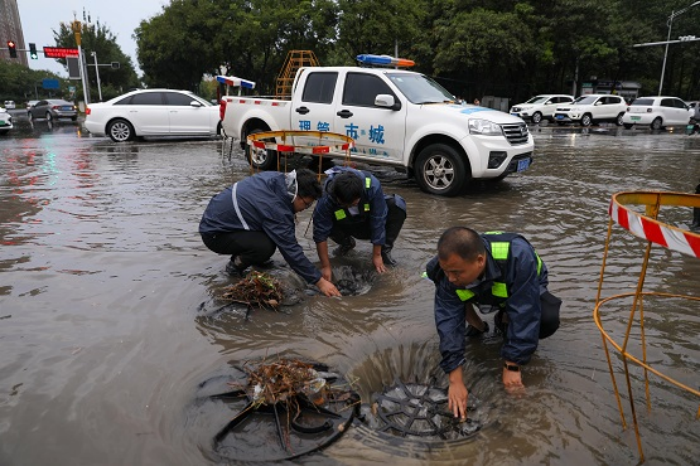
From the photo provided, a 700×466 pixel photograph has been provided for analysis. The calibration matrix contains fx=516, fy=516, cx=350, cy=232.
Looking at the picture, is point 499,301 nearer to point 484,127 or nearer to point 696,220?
point 696,220

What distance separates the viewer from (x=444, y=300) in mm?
2746

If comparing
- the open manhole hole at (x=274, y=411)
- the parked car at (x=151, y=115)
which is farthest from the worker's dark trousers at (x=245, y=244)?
the parked car at (x=151, y=115)

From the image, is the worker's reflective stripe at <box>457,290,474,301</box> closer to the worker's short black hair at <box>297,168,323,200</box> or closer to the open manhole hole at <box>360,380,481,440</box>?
the open manhole hole at <box>360,380,481,440</box>

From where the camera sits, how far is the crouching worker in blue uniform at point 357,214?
3920 mm

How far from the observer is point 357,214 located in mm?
4484

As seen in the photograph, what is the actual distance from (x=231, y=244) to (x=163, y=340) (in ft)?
3.56

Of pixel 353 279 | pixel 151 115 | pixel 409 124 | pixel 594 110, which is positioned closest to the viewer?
pixel 353 279

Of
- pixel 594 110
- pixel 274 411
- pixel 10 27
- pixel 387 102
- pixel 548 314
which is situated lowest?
pixel 274 411

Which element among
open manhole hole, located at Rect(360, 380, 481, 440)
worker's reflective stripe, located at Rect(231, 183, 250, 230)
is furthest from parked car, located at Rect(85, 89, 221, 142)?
open manhole hole, located at Rect(360, 380, 481, 440)

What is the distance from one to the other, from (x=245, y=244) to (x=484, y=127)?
425cm

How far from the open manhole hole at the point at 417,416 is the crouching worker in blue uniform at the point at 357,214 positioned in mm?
1521

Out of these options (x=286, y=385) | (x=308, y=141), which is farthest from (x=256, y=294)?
(x=308, y=141)

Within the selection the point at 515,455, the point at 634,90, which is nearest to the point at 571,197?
the point at 515,455

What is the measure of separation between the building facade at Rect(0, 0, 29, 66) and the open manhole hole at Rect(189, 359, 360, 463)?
11238 cm
